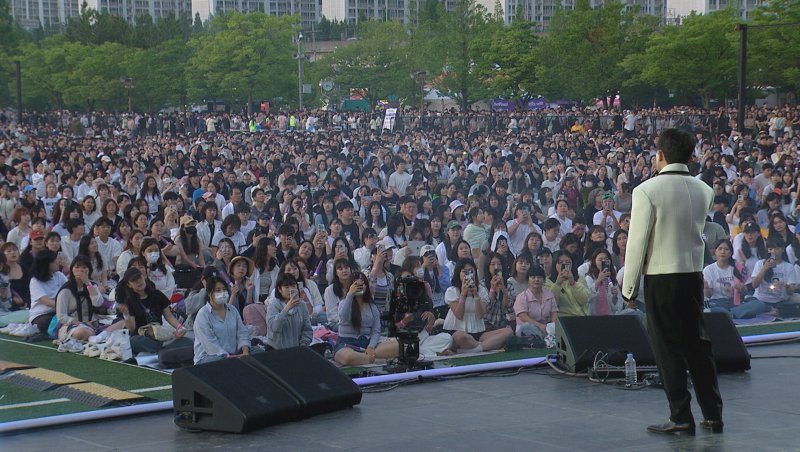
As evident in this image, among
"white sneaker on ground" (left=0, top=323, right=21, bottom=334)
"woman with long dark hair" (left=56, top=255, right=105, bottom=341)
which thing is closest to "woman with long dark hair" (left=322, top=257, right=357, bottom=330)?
"woman with long dark hair" (left=56, top=255, right=105, bottom=341)

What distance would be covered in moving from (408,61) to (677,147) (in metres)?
59.9

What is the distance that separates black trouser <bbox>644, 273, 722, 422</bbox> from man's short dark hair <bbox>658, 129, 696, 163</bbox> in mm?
630

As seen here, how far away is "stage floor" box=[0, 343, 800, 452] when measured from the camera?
6.57 m

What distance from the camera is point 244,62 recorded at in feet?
214

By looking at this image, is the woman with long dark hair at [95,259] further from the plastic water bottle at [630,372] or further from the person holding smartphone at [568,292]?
the plastic water bottle at [630,372]

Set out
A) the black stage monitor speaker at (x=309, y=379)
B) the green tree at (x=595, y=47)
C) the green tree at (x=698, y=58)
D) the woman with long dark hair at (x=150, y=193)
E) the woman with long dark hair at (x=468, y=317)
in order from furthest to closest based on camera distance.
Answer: the green tree at (x=595, y=47), the green tree at (x=698, y=58), the woman with long dark hair at (x=150, y=193), the woman with long dark hair at (x=468, y=317), the black stage monitor speaker at (x=309, y=379)

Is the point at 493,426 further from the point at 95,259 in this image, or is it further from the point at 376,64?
the point at 376,64

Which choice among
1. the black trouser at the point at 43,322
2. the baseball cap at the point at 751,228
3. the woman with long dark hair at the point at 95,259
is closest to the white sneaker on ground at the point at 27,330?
the black trouser at the point at 43,322

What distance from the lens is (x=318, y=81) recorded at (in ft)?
226

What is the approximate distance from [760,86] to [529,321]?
111 ft

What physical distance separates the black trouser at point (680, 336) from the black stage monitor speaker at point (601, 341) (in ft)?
6.40

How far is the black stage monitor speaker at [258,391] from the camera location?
6.91 m

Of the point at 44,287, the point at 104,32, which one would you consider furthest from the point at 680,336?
the point at 104,32

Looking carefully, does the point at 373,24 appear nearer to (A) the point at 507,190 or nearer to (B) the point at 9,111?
(B) the point at 9,111
